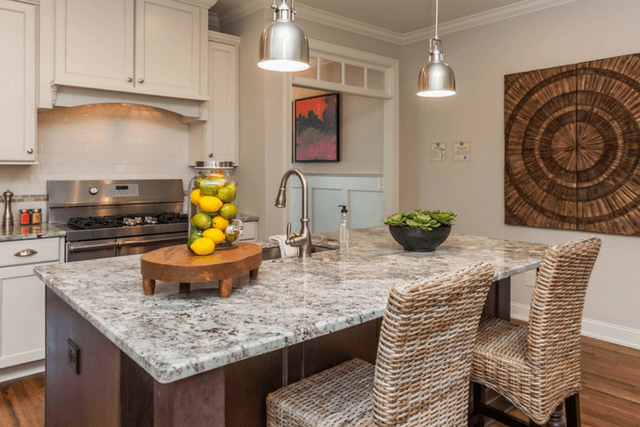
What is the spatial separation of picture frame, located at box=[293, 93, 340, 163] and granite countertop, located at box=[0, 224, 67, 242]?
10.1 feet

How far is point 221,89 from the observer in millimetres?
3885

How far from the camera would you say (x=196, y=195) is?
4.86 feet

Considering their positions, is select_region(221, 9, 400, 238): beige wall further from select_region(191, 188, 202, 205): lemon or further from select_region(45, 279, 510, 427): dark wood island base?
select_region(191, 188, 202, 205): lemon

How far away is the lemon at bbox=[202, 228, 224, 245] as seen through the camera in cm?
146

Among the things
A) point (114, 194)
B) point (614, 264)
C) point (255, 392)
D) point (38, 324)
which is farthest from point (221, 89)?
point (614, 264)

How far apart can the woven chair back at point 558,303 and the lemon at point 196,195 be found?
1.08 metres

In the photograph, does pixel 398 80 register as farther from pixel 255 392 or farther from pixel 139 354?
pixel 139 354

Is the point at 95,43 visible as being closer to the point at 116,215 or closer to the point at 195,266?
the point at 116,215

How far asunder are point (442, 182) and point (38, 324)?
336 centimetres

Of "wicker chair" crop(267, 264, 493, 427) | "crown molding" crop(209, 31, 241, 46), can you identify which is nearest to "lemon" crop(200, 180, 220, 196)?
"wicker chair" crop(267, 264, 493, 427)

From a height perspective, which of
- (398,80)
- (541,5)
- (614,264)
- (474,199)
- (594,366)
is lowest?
(594,366)

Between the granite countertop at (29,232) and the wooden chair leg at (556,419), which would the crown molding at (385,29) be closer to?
the granite countertop at (29,232)

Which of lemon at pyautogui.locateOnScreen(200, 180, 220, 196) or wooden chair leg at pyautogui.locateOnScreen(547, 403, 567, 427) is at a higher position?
lemon at pyautogui.locateOnScreen(200, 180, 220, 196)

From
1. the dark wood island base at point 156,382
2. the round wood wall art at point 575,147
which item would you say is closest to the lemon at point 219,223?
the dark wood island base at point 156,382
